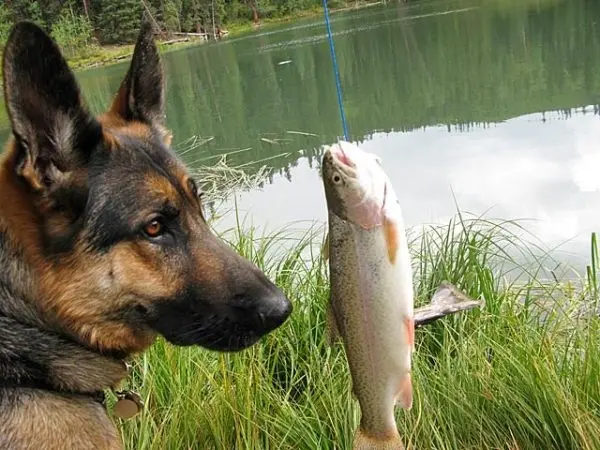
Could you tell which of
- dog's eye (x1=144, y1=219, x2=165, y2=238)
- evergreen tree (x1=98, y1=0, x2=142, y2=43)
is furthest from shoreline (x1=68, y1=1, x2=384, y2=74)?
dog's eye (x1=144, y1=219, x2=165, y2=238)

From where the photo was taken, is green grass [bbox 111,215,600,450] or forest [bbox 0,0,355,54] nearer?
green grass [bbox 111,215,600,450]

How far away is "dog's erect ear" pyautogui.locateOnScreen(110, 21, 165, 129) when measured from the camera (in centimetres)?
280

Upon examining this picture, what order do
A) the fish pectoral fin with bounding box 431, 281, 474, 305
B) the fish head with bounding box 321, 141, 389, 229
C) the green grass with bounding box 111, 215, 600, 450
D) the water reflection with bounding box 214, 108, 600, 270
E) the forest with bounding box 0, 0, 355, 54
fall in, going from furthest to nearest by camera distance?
the forest with bounding box 0, 0, 355, 54, the water reflection with bounding box 214, 108, 600, 270, the fish pectoral fin with bounding box 431, 281, 474, 305, the green grass with bounding box 111, 215, 600, 450, the fish head with bounding box 321, 141, 389, 229

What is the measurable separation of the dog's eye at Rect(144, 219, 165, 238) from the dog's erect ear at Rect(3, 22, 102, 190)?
0.34 meters

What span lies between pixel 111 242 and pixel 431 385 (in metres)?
2.24

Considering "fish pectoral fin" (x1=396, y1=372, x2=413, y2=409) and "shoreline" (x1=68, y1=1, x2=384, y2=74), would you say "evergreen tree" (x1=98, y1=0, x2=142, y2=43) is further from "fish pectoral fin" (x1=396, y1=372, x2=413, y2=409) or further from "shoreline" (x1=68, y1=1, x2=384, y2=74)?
"fish pectoral fin" (x1=396, y1=372, x2=413, y2=409)

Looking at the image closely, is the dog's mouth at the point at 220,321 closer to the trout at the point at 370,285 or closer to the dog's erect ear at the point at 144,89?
the trout at the point at 370,285

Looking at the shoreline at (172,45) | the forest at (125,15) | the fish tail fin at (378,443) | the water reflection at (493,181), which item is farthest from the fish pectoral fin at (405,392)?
the forest at (125,15)

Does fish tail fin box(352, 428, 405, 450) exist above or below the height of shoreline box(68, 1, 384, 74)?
below

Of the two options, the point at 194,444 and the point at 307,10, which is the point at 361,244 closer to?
the point at 194,444

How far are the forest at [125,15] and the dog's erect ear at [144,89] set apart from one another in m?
45.9

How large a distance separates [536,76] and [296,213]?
13254 mm

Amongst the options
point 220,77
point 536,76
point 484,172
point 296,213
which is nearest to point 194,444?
point 296,213

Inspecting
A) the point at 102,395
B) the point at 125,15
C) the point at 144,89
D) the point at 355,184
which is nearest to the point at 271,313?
the point at 355,184
